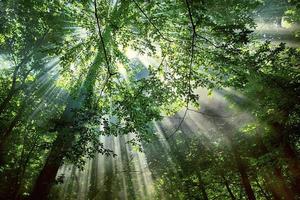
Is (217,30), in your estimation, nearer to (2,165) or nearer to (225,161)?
(225,161)

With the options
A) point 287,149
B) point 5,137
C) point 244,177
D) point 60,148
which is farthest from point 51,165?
point 244,177

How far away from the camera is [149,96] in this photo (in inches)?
393

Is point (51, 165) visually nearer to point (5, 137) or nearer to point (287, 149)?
point (5, 137)

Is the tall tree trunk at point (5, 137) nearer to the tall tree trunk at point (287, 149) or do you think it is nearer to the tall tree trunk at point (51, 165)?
the tall tree trunk at point (51, 165)

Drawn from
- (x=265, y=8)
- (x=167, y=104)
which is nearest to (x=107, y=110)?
(x=167, y=104)

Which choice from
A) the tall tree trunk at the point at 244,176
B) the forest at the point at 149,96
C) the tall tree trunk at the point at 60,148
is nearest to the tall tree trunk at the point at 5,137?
Result: the forest at the point at 149,96

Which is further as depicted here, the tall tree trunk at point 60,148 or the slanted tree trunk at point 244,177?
Result: the slanted tree trunk at point 244,177

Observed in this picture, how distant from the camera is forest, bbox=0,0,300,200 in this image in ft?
26.8

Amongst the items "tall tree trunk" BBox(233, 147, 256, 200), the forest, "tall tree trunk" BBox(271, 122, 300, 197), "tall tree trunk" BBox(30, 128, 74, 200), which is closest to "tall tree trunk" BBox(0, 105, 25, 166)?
the forest

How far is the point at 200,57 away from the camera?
9.95 m

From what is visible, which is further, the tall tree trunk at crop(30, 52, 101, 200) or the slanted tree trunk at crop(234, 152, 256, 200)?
the slanted tree trunk at crop(234, 152, 256, 200)

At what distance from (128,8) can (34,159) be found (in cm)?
906

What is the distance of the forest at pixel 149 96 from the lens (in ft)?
26.8

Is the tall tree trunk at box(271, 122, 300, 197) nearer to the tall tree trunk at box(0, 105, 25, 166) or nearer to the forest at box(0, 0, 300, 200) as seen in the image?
the forest at box(0, 0, 300, 200)
